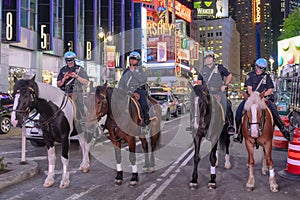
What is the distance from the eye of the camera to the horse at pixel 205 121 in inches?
256

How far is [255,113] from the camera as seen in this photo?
6410 mm

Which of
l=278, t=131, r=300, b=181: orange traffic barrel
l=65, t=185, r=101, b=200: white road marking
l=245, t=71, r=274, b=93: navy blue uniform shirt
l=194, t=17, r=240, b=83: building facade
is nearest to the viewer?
l=65, t=185, r=101, b=200: white road marking

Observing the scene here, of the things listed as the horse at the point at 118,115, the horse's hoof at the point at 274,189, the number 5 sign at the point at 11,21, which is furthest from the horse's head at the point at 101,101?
the number 5 sign at the point at 11,21

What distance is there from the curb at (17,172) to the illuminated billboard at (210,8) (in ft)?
516

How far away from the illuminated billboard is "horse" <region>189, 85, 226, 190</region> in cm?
15771

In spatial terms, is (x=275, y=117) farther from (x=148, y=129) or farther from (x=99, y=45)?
(x=99, y=45)

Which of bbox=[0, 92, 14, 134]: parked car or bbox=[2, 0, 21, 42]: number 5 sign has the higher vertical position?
bbox=[2, 0, 21, 42]: number 5 sign

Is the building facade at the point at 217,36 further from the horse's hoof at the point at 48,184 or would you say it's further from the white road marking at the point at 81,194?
the horse's hoof at the point at 48,184

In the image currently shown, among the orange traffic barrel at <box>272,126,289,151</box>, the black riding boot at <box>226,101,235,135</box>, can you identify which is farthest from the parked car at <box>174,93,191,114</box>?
the black riding boot at <box>226,101,235,135</box>

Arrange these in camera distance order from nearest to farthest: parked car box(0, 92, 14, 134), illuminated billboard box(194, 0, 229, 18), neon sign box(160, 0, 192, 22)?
parked car box(0, 92, 14, 134)
neon sign box(160, 0, 192, 22)
illuminated billboard box(194, 0, 229, 18)

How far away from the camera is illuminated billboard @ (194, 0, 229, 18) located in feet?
522

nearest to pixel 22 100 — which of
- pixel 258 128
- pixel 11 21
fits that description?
pixel 258 128

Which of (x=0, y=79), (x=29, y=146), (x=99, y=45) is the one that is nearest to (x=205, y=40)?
(x=99, y=45)

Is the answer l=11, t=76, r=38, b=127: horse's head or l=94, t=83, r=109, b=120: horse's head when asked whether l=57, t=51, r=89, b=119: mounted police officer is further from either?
l=11, t=76, r=38, b=127: horse's head
